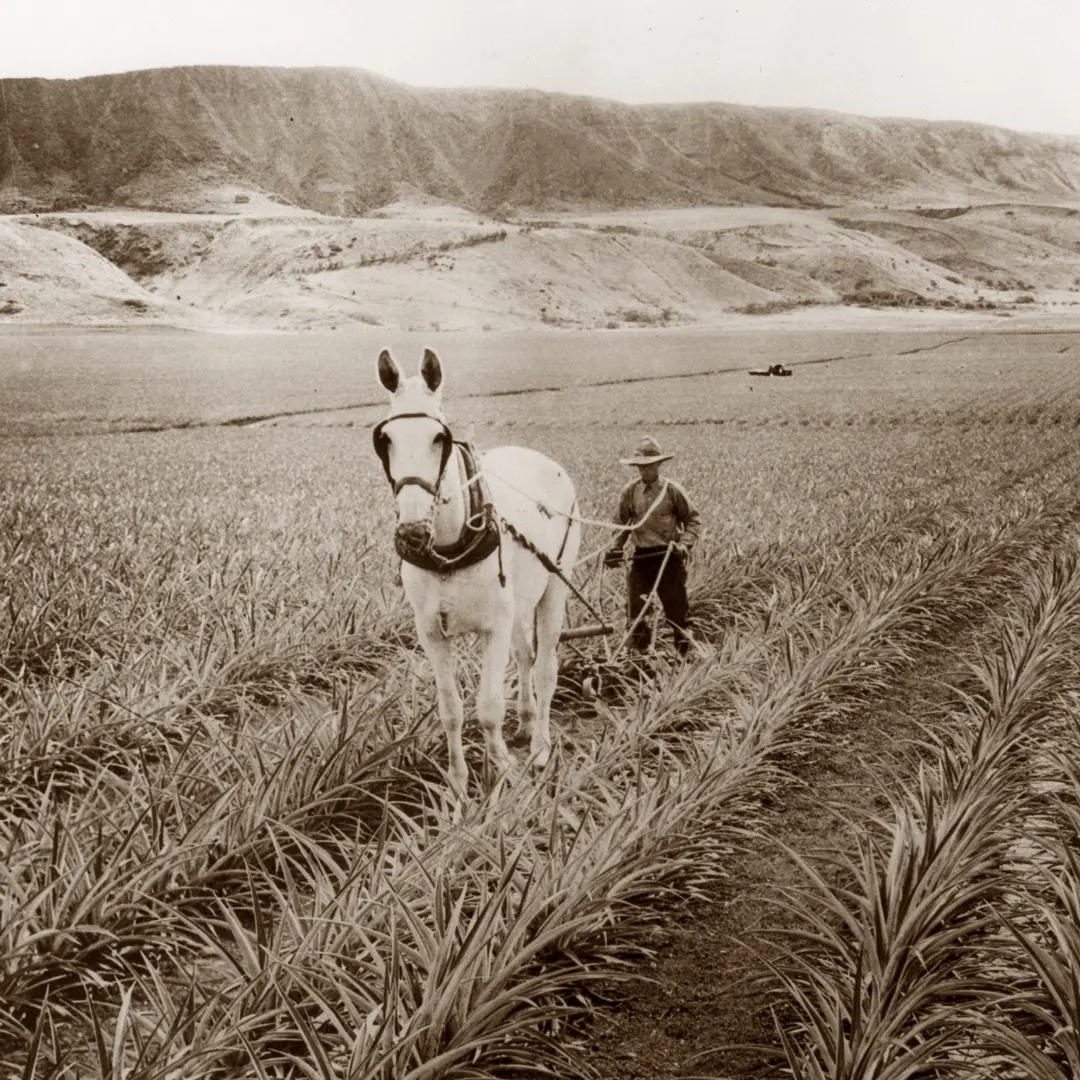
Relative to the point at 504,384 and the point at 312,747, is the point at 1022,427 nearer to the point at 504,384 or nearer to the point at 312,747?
the point at 504,384

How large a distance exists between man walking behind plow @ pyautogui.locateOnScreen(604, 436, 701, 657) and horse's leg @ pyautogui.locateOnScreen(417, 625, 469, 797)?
9.04ft

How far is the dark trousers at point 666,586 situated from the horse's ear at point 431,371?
4.34m

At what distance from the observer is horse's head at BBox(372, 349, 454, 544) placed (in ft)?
14.6

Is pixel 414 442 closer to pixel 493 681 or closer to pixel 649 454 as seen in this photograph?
pixel 493 681

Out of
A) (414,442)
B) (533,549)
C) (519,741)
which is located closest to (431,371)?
(414,442)

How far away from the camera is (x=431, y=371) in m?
4.54

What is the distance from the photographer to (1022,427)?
92.0 ft

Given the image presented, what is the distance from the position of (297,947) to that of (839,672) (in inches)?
198

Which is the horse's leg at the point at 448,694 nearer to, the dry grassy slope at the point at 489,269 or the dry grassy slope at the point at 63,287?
the dry grassy slope at the point at 489,269

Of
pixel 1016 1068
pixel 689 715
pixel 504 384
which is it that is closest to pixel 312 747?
pixel 689 715

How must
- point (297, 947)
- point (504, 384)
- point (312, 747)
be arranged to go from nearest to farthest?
point (297, 947) < point (312, 747) < point (504, 384)

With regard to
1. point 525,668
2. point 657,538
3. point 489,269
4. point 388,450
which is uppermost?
point 489,269

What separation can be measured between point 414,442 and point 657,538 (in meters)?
4.35

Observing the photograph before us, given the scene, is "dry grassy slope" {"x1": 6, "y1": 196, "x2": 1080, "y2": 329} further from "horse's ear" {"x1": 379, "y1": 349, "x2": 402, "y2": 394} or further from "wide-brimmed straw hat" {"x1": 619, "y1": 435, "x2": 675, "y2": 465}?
"horse's ear" {"x1": 379, "y1": 349, "x2": 402, "y2": 394}
